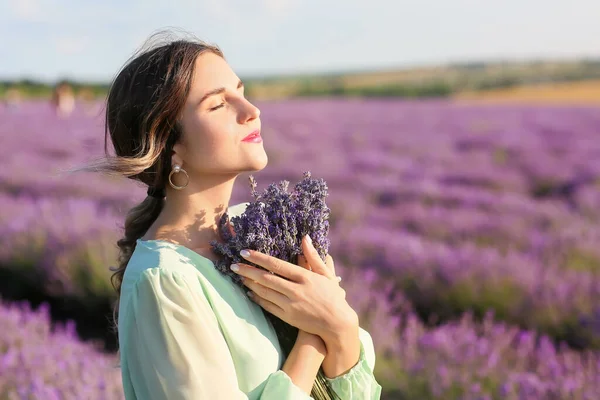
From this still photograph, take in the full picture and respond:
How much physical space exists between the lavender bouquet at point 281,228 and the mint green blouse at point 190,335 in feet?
0.21

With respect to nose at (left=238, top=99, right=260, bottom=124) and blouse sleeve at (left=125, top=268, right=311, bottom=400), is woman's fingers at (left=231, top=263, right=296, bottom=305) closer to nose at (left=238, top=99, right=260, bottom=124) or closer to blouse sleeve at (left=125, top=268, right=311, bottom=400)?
blouse sleeve at (left=125, top=268, right=311, bottom=400)

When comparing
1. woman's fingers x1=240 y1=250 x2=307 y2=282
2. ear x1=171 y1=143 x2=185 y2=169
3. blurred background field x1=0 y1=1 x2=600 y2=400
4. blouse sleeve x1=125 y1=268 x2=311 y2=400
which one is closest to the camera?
blouse sleeve x1=125 y1=268 x2=311 y2=400

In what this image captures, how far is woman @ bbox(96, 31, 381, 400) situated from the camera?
1315 mm

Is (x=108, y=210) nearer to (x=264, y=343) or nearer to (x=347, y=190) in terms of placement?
(x=347, y=190)

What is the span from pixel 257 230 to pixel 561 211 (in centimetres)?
545

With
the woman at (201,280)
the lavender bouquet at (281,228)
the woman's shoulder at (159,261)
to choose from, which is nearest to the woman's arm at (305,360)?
the woman at (201,280)

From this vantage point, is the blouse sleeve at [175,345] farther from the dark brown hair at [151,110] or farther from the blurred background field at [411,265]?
the blurred background field at [411,265]

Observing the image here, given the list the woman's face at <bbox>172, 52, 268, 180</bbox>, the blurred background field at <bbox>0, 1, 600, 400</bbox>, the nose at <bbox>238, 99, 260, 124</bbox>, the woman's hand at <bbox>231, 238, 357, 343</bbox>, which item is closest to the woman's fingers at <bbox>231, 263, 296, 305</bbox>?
the woman's hand at <bbox>231, 238, 357, 343</bbox>

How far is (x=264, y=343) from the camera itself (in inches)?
57.4

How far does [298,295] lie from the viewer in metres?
1.44

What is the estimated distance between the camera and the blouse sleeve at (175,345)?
1.29 m

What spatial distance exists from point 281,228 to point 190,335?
342 millimetres

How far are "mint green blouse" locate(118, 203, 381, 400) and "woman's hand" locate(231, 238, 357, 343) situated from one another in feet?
0.19

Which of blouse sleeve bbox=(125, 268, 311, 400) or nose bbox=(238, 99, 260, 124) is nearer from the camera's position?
blouse sleeve bbox=(125, 268, 311, 400)
